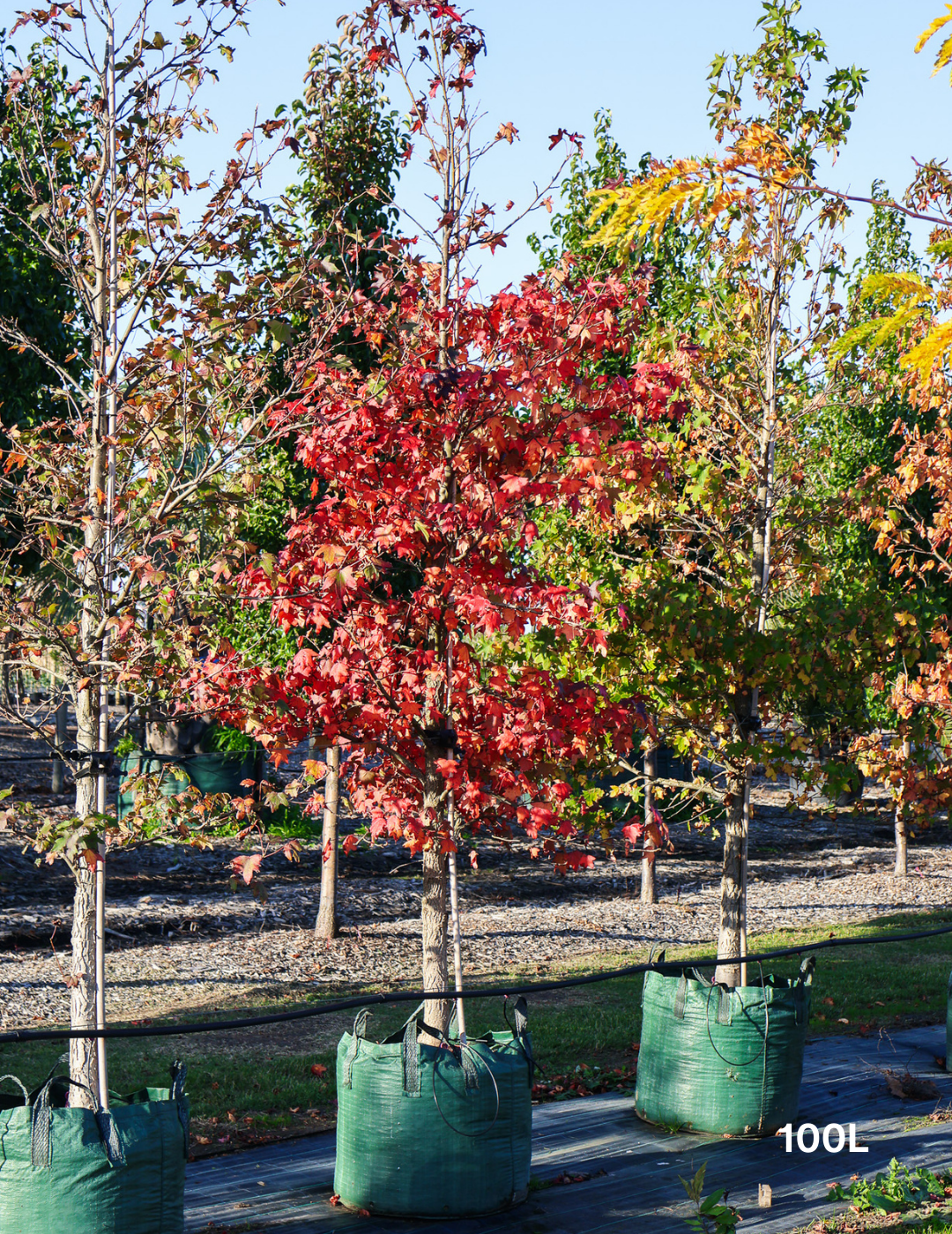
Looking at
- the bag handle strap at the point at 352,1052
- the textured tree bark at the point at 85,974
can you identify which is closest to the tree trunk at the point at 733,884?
the bag handle strap at the point at 352,1052

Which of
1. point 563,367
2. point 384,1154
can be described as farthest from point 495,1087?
point 563,367

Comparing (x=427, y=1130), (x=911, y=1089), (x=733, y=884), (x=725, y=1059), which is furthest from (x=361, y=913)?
(x=427, y=1130)

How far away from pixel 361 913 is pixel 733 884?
7016 millimetres

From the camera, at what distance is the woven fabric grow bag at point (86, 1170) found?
4.18 meters

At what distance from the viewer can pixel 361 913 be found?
14008 mm

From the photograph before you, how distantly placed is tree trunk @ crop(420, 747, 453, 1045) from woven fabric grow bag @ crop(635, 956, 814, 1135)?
1227 mm

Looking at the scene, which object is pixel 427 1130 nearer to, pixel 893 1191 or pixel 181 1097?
pixel 181 1097

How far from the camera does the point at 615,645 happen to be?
7.73m

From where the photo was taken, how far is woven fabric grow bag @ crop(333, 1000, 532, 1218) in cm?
509

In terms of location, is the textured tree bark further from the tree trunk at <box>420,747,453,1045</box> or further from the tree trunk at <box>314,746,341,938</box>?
the tree trunk at <box>314,746,341,938</box>

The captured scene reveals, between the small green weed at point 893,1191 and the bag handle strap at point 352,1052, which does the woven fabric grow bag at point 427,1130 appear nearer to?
the bag handle strap at point 352,1052

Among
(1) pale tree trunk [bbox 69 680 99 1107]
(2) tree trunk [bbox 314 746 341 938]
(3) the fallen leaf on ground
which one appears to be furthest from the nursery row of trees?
(2) tree trunk [bbox 314 746 341 938]

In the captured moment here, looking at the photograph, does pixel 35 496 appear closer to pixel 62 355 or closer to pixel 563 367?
pixel 563 367

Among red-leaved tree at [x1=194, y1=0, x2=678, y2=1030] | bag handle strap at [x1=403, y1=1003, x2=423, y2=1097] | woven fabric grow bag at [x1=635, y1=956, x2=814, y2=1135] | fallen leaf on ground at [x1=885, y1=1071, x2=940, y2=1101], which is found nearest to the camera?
bag handle strap at [x1=403, y1=1003, x2=423, y2=1097]
